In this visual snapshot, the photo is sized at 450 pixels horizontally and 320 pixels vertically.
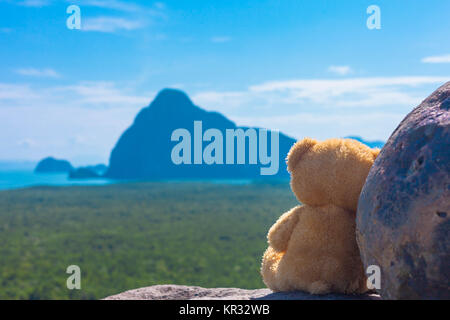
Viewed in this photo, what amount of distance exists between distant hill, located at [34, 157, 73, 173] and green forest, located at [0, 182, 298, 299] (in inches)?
4146

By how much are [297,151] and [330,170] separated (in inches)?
12.4

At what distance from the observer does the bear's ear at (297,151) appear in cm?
375

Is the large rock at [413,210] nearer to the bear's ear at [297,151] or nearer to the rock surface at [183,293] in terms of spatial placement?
the bear's ear at [297,151]

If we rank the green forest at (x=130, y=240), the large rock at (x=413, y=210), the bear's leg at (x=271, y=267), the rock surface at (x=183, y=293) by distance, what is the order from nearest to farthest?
the large rock at (x=413, y=210) → the bear's leg at (x=271, y=267) → the rock surface at (x=183, y=293) → the green forest at (x=130, y=240)

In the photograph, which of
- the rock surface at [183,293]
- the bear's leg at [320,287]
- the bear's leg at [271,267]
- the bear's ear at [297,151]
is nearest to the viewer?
the bear's leg at [320,287]

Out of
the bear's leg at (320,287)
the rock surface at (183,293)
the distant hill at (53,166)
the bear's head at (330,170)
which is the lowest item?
the rock surface at (183,293)

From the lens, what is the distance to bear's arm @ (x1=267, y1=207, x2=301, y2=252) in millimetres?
3754

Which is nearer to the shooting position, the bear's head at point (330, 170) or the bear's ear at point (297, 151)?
the bear's head at point (330, 170)

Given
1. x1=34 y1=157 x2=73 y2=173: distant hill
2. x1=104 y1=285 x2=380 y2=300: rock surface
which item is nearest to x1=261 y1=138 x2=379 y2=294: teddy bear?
x1=104 y1=285 x2=380 y2=300: rock surface

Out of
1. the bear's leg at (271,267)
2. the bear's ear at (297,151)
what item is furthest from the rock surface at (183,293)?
the bear's ear at (297,151)

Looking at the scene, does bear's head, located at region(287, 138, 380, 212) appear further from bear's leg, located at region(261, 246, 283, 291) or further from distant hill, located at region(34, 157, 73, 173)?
distant hill, located at region(34, 157, 73, 173)

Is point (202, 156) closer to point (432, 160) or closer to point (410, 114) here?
point (410, 114)

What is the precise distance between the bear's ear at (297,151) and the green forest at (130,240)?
14193 millimetres

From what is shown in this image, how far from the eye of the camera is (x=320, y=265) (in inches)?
139
